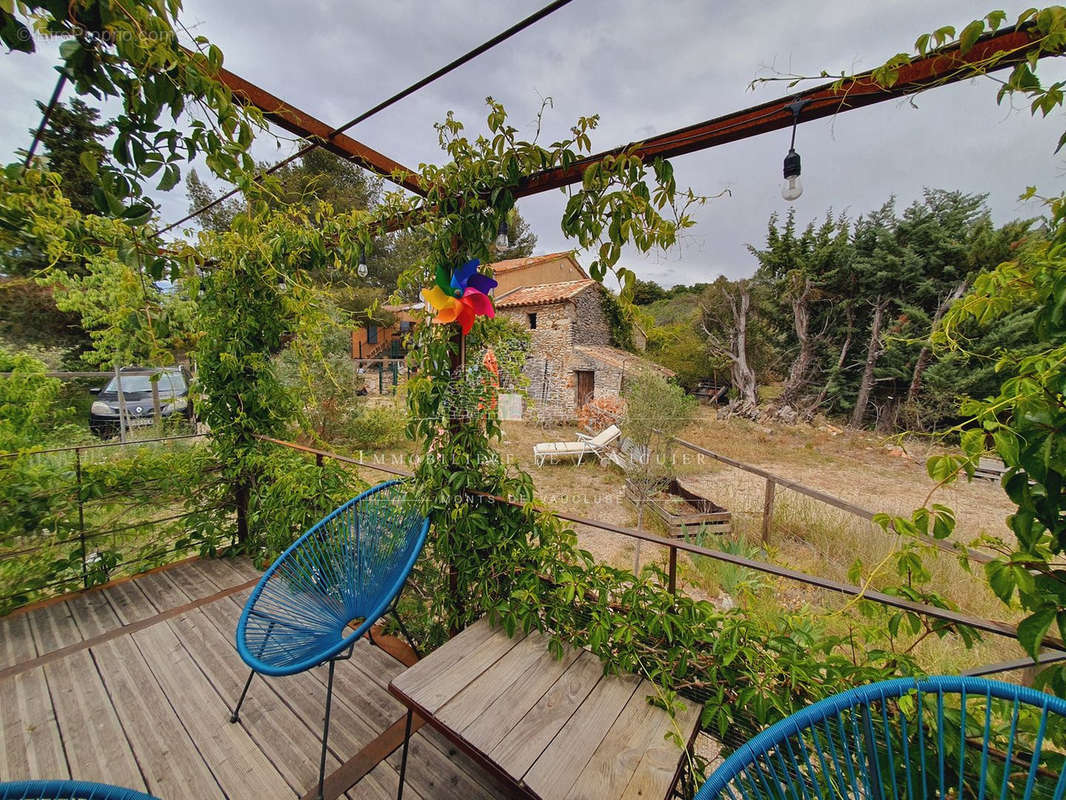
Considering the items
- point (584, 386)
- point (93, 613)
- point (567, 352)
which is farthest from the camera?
point (584, 386)

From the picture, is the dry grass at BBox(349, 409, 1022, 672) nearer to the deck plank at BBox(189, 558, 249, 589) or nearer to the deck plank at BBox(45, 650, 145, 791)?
the deck plank at BBox(45, 650, 145, 791)

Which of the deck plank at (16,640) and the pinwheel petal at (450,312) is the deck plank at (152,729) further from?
the pinwheel petal at (450,312)

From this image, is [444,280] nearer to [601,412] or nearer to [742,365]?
[601,412]

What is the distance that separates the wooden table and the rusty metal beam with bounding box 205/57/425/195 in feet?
6.11

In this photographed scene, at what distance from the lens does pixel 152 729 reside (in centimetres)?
146

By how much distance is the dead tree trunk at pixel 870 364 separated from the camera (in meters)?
9.31

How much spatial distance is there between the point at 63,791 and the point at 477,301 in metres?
1.54

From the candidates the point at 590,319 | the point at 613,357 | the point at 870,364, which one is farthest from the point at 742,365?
the point at 590,319

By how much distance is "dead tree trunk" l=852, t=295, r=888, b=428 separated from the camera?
9.31 m

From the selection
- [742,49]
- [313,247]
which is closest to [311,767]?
[313,247]

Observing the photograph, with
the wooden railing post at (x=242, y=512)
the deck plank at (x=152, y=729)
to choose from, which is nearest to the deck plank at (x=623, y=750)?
the deck plank at (x=152, y=729)

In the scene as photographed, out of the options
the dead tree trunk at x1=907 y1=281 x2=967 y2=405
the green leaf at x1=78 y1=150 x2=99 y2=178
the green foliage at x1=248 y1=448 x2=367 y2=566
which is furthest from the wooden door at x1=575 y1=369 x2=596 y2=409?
the green leaf at x1=78 y1=150 x2=99 y2=178

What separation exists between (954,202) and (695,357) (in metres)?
6.75

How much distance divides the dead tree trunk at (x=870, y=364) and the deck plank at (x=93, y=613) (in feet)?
41.8
